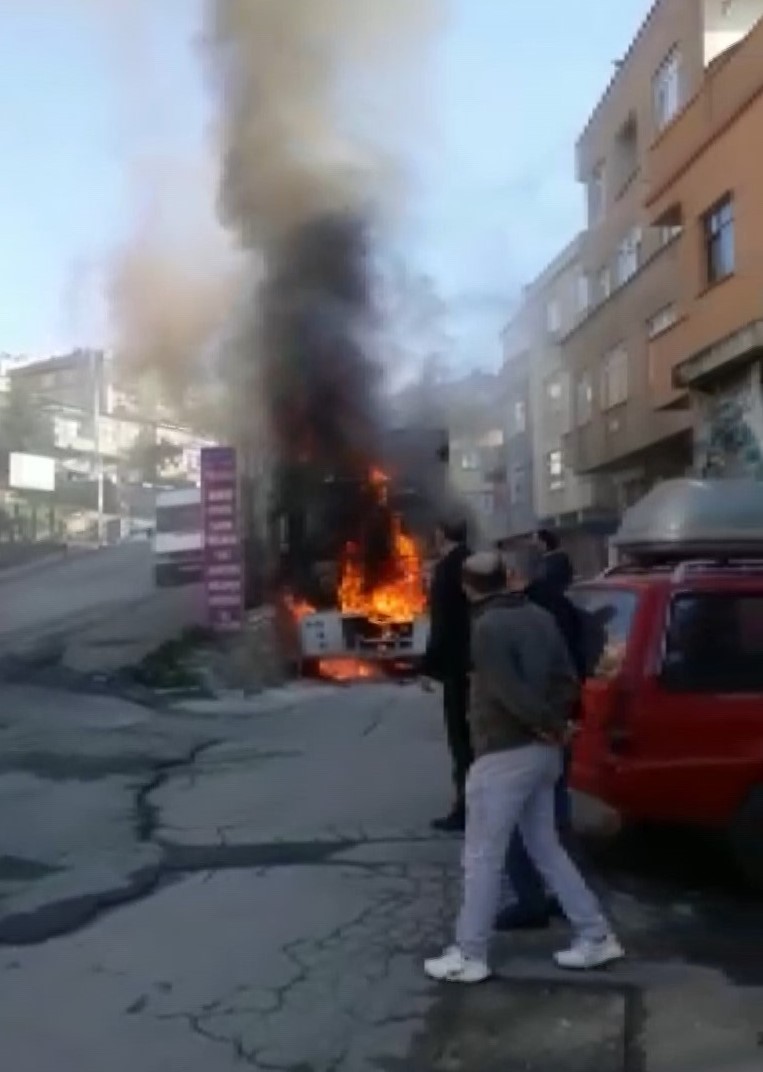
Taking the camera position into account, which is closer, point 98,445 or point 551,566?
point 551,566

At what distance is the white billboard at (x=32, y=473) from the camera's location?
49.5m

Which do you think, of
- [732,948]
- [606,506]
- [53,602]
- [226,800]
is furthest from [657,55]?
[732,948]

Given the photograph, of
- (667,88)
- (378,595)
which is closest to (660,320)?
(667,88)

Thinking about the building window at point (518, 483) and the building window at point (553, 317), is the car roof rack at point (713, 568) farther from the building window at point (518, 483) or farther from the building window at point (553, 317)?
the building window at point (553, 317)

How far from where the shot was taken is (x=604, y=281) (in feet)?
98.4

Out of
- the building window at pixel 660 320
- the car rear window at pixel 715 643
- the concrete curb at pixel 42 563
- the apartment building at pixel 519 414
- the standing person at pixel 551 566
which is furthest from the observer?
the apartment building at pixel 519 414

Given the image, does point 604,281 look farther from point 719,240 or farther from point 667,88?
point 719,240

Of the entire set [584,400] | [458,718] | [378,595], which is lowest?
[458,718]

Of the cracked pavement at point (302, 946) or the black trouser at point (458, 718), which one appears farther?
the black trouser at point (458, 718)

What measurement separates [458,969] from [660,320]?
19.3m

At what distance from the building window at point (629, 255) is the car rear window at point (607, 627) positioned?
Result: 67.9ft

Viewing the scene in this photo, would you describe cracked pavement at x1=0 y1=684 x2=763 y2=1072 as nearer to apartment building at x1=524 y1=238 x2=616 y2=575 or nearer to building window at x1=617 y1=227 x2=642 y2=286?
building window at x1=617 y1=227 x2=642 y2=286

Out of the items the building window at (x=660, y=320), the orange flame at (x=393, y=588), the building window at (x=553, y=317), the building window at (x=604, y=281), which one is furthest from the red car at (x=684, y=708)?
the building window at (x=553, y=317)

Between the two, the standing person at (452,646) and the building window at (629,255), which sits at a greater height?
the building window at (629,255)
